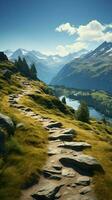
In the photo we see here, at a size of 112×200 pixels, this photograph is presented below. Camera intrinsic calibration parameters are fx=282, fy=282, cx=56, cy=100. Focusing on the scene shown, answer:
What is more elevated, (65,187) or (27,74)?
(27,74)

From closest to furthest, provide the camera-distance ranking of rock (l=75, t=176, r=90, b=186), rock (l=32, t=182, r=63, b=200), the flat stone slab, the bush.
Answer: rock (l=32, t=182, r=63, b=200) < the flat stone slab < rock (l=75, t=176, r=90, b=186) < the bush

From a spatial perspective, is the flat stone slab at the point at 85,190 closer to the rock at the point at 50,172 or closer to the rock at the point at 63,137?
the rock at the point at 50,172

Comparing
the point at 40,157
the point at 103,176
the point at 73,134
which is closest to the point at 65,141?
the point at 73,134

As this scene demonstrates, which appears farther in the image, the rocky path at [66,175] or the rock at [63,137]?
the rock at [63,137]

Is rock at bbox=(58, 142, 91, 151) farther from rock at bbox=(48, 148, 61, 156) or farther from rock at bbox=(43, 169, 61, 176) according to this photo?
rock at bbox=(43, 169, 61, 176)

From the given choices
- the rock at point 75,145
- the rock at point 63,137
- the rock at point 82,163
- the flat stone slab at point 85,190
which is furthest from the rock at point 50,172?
the rock at point 63,137

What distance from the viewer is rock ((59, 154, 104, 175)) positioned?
3036cm

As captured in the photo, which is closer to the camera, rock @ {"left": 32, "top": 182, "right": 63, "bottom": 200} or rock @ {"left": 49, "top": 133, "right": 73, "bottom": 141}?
rock @ {"left": 32, "top": 182, "right": 63, "bottom": 200}

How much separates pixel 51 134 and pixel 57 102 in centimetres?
7555

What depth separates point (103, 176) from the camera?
29.4 metres

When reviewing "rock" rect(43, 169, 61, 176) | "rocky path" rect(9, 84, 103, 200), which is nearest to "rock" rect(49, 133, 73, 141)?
"rocky path" rect(9, 84, 103, 200)

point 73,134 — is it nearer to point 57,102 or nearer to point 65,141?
point 65,141

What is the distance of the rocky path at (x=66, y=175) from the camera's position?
25672mm

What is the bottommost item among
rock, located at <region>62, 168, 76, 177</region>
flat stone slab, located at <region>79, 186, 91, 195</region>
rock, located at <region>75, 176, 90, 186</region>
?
flat stone slab, located at <region>79, 186, 91, 195</region>
